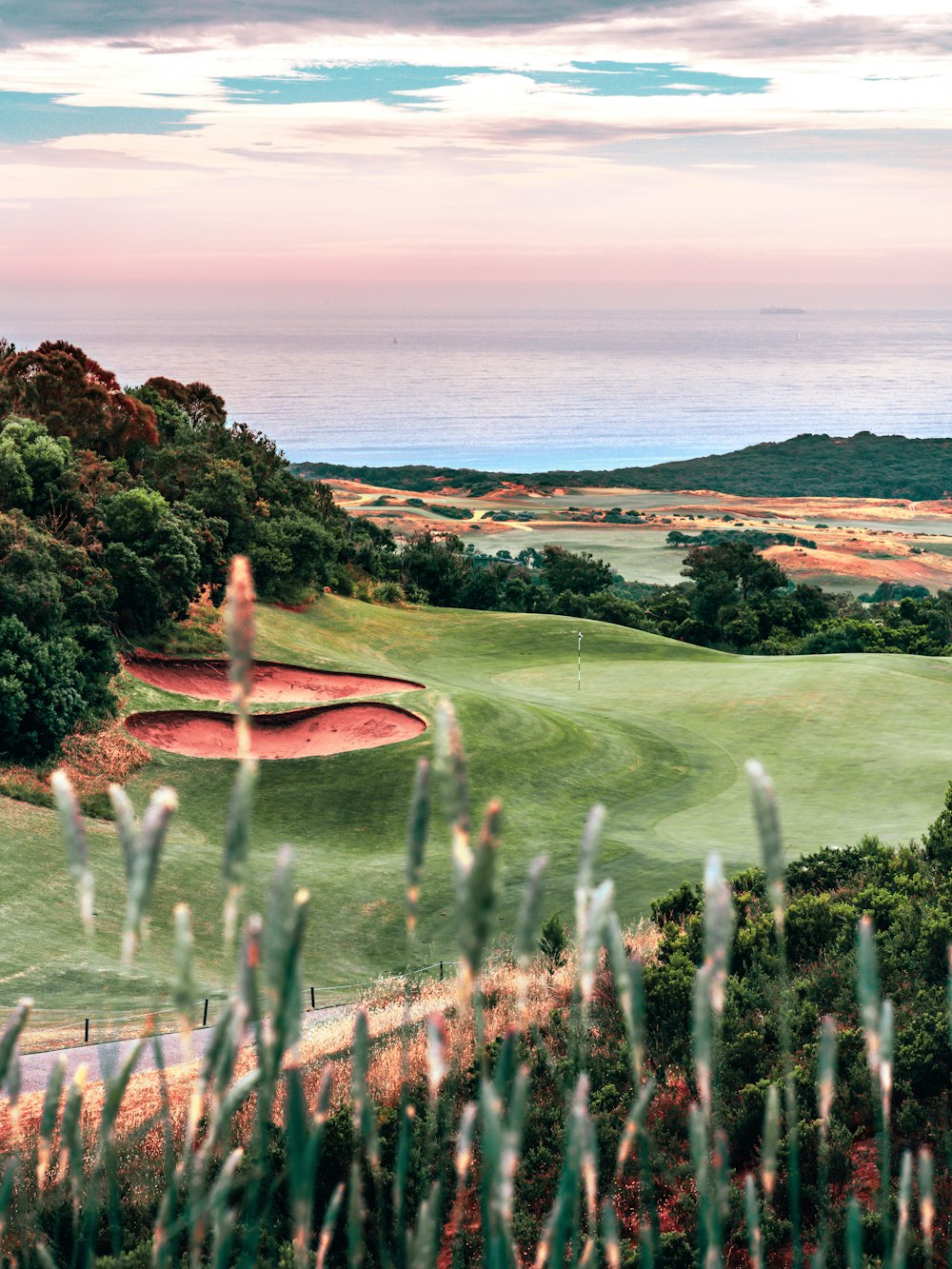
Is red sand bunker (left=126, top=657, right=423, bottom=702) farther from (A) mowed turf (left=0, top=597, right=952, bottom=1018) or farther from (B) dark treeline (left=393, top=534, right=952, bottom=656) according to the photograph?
(B) dark treeline (left=393, top=534, right=952, bottom=656)

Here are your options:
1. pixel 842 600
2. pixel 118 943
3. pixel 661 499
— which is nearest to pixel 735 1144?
pixel 118 943

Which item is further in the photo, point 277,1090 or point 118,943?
point 118,943

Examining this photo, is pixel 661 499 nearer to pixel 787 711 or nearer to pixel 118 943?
pixel 787 711

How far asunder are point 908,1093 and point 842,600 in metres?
68.4

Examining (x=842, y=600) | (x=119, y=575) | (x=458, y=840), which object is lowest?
(x=842, y=600)

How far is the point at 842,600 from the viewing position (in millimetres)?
78188

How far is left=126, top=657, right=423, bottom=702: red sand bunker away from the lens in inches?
1421

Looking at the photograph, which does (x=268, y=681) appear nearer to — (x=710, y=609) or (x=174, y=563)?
(x=174, y=563)

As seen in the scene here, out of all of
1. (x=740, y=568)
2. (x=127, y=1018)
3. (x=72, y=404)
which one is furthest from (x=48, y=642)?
(x=740, y=568)

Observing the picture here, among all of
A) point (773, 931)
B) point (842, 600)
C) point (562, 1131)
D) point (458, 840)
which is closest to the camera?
point (458, 840)

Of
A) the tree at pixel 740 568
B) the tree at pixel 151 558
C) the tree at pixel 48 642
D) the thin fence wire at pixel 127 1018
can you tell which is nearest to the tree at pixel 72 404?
the tree at pixel 151 558

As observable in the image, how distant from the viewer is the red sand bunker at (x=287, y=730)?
32.7 m

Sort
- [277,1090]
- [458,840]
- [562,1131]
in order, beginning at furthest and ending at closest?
[277,1090]
[562,1131]
[458,840]

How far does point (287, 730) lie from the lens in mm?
33750
